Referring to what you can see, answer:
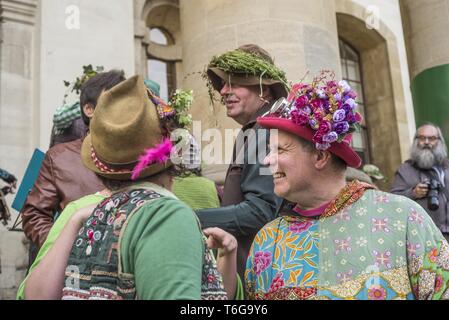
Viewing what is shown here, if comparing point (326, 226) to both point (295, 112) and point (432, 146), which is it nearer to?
point (295, 112)

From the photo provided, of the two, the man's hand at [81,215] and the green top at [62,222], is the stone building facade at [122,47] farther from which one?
the man's hand at [81,215]

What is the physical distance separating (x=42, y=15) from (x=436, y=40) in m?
6.06

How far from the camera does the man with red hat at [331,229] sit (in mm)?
2107

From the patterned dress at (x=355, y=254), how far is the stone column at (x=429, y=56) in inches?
247

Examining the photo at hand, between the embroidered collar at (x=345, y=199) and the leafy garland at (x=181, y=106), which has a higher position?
the leafy garland at (x=181, y=106)

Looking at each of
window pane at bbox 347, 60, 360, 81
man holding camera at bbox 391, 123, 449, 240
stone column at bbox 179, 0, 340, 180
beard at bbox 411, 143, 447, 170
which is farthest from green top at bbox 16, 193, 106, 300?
window pane at bbox 347, 60, 360, 81

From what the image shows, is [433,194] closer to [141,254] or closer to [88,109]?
[88,109]

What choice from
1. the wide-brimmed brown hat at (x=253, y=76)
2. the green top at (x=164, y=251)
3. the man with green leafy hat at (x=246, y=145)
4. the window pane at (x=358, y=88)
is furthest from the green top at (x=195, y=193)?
the window pane at (x=358, y=88)

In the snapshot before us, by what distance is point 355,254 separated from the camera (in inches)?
85.0

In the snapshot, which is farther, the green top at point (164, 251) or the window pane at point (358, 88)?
the window pane at point (358, 88)

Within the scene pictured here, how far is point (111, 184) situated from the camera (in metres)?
1.92

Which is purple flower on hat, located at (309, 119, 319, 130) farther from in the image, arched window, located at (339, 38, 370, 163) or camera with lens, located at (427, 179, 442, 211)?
arched window, located at (339, 38, 370, 163)

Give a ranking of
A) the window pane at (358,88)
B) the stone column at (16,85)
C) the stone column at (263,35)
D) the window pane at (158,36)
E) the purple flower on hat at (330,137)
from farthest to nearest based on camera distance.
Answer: the window pane at (358,88) → the window pane at (158,36) → the stone column at (16,85) → the stone column at (263,35) → the purple flower on hat at (330,137)
